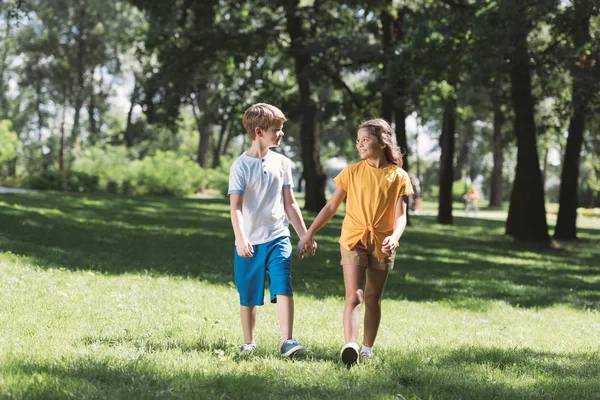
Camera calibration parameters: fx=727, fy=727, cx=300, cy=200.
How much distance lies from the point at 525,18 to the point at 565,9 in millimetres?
953

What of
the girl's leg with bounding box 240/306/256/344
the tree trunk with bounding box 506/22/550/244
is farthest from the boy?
the tree trunk with bounding box 506/22/550/244

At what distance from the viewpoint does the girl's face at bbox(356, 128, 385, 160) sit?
5477 mm

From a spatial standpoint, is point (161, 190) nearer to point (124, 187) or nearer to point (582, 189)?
point (124, 187)

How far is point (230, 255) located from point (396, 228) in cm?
870

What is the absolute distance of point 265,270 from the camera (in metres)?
5.62

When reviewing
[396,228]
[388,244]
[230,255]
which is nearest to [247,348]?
[388,244]

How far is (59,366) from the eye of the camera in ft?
15.0

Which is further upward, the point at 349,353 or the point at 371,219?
the point at 371,219

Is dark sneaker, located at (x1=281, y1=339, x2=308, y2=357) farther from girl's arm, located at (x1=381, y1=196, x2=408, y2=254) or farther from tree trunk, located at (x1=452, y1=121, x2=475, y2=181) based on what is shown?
tree trunk, located at (x1=452, y1=121, x2=475, y2=181)

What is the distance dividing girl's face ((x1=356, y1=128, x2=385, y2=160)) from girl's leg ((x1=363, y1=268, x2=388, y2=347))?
2.86ft

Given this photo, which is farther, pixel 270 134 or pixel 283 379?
pixel 270 134

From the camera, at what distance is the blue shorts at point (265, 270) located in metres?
5.43

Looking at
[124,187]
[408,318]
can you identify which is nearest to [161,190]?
[124,187]

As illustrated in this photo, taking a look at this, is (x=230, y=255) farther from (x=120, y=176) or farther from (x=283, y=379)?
(x=120, y=176)
